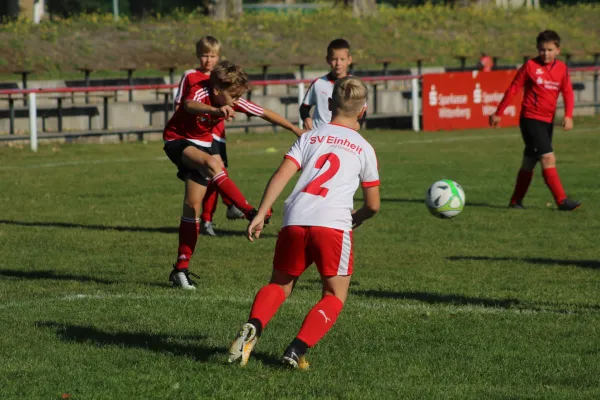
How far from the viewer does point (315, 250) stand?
5656mm

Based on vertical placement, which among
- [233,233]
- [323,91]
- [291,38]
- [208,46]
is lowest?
[233,233]

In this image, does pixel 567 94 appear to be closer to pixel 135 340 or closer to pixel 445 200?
pixel 445 200

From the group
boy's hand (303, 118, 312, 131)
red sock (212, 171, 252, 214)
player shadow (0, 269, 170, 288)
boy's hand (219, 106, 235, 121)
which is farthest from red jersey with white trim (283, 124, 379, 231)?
boy's hand (303, 118, 312, 131)

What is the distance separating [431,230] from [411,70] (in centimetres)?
2095

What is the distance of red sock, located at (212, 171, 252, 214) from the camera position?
8.15m

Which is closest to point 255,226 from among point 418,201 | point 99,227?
point 99,227

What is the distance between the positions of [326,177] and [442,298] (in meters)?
2.68

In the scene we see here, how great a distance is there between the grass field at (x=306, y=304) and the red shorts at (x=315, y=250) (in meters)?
0.55

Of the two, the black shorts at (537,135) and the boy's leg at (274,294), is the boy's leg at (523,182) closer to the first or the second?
the black shorts at (537,135)

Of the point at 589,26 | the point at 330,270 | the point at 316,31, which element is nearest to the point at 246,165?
the point at 330,270

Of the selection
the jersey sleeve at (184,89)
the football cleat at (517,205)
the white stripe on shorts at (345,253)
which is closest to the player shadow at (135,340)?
the white stripe on shorts at (345,253)

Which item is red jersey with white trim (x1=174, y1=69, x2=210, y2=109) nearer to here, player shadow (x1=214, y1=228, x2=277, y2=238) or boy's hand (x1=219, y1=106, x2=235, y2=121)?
boy's hand (x1=219, y1=106, x2=235, y2=121)

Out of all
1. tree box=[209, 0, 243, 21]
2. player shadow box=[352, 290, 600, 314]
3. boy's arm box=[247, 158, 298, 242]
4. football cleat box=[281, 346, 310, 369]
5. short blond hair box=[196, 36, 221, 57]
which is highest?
tree box=[209, 0, 243, 21]

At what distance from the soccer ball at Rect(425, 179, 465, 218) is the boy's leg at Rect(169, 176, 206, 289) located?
7.15 feet
